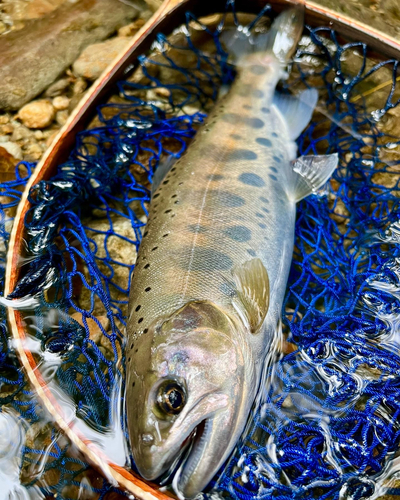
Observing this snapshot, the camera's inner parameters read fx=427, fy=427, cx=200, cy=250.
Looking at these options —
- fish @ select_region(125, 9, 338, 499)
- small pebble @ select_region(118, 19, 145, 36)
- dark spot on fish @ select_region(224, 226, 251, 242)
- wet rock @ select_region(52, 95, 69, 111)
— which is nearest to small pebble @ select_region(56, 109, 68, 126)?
wet rock @ select_region(52, 95, 69, 111)

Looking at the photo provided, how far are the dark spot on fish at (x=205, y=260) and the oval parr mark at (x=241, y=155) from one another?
824mm

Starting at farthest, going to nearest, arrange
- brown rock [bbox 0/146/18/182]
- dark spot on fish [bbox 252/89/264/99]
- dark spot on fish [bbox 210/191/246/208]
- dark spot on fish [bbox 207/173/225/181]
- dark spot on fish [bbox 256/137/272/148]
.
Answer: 1. brown rock [bbox 0/146/18/182]
2. dark spot on fish [bbox 252/89/264/99]
3. dark spot on fish [bbox 256/137/272/148]
4. dark spot on fish [bbox 207/173/225/181]
5. dark spot on fish [bbox 210/191/246/208]

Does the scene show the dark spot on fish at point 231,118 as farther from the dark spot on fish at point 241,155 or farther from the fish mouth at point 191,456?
the fish mouth at point 191,456

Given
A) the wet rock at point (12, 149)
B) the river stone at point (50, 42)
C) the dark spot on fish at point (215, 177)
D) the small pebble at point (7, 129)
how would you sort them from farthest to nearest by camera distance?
the river stone at point (50, 42) → the small pebble at point (7, 129) → the wet rock at point (12, 149) → the dark spot on fish at point (215, 177)

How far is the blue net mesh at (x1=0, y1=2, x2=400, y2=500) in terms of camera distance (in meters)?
A: 2.42

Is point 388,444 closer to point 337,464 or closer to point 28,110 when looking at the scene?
point 337,464

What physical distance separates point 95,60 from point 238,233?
2907 millimetres

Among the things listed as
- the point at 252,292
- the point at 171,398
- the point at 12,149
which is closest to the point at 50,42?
the point at 12,149

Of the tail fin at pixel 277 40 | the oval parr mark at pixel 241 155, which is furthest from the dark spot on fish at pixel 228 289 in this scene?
the tail fin at pixel 277 40

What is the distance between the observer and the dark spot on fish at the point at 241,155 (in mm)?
3049

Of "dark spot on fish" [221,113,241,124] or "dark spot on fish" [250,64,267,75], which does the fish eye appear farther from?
"dark spot on fish" [250,64,267,75]

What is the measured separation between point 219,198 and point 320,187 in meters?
1.06

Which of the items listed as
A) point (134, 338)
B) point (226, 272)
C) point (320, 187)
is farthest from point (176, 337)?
point (320, 187)

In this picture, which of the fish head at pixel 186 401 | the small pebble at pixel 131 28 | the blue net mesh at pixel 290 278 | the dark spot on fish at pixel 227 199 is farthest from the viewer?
the small pebble at pixel 131 28
